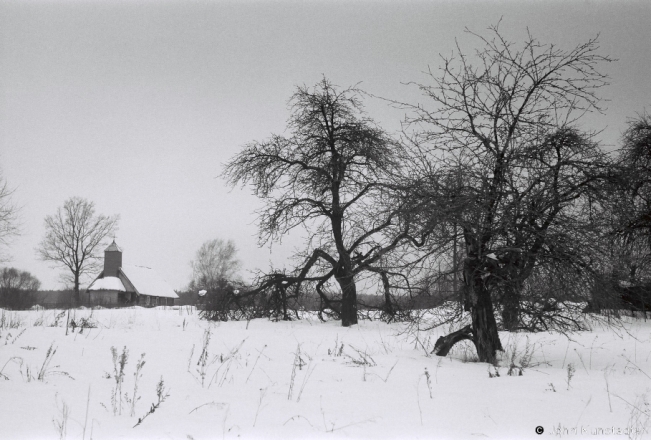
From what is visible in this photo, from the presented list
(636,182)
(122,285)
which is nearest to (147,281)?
(122,285)

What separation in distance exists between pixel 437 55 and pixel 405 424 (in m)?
5.32

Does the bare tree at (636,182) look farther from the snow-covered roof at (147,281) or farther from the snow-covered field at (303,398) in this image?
the snow-covered roof at (147,281)

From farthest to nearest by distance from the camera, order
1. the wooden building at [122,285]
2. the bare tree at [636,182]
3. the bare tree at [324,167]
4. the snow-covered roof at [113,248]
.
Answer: the snow-covered roof at [113,248] < the wooden building at [122,285] < the bare tree at [324,167] < the bare tree at [636,182]

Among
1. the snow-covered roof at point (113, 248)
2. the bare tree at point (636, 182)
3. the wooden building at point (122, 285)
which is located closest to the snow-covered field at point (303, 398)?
the bare tree at point (636, 182)

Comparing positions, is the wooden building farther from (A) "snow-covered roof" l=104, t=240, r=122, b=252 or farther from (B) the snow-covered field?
(B) the snow-covered field

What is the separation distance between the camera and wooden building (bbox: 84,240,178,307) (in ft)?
152


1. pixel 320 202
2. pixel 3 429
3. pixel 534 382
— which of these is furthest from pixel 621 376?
pixel 320 202

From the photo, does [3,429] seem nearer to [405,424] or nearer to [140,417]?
[140,417]

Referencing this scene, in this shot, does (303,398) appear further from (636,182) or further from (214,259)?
(214,259)

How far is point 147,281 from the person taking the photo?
177 feet

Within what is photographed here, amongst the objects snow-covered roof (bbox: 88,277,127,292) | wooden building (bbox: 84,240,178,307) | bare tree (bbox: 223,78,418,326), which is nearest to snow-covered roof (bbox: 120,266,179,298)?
wooden building (bbox: 84,240,178,307)

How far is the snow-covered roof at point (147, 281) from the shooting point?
166 ft

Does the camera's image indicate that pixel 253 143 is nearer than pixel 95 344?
No

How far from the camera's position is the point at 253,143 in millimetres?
14258
